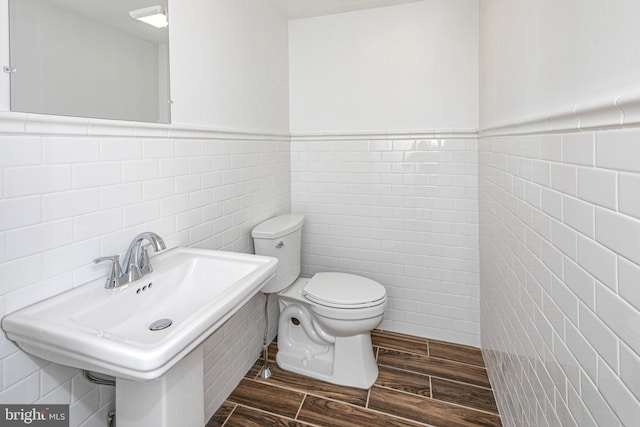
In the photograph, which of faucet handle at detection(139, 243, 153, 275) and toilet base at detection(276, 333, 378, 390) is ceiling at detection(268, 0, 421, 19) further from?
toilet base at detection(276, 333, 378, 390)

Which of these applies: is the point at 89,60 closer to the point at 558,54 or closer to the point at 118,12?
the point at 118,12

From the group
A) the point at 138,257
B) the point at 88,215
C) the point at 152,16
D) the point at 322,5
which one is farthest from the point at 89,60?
the point at 322,5

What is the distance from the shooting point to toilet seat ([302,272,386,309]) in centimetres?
182

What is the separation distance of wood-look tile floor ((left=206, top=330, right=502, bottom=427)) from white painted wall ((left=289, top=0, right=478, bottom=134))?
1.50 meters

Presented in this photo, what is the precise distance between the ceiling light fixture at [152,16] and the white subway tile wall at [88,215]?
433mm

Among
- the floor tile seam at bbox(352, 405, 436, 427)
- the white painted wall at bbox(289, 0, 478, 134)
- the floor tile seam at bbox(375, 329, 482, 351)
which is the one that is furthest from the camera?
the floor tile seam at bbox(375, 329, 482, 351)

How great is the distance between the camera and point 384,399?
1.79 meters

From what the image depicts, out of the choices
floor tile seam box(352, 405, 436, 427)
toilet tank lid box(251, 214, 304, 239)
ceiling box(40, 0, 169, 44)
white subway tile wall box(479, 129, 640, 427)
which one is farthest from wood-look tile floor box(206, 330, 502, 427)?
ceiling box(40, 0, 169, 44)

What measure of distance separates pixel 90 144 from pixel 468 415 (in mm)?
1969

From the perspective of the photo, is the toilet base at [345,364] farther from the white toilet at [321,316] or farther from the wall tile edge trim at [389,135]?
the wall tile edge trim at [389,135]

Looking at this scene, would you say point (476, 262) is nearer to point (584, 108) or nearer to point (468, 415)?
point (468, 415)

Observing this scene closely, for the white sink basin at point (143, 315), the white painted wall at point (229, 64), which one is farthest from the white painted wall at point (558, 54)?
the white painted wall at point (229, 64)

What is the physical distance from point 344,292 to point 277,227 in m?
0.53

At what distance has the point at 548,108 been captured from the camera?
3.33ft
